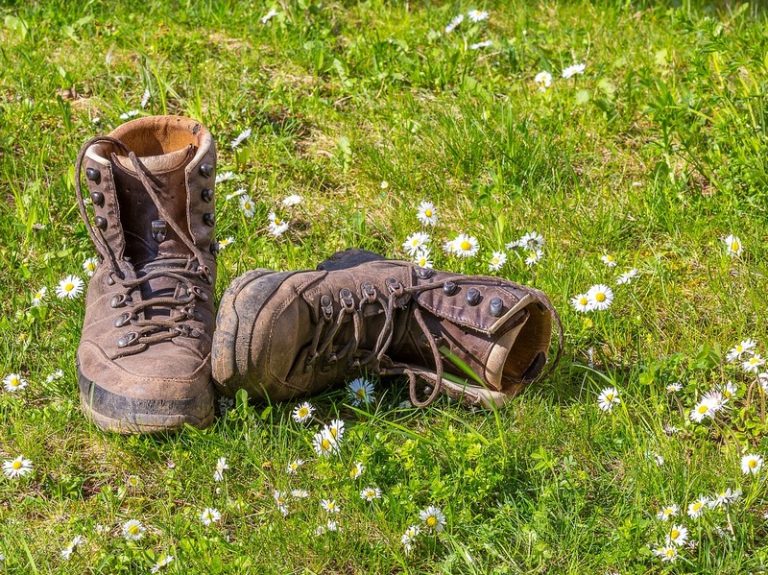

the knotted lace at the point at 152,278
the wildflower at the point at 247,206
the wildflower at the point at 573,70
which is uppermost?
the wildflower at the point at 573,70

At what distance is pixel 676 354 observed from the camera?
312 cm

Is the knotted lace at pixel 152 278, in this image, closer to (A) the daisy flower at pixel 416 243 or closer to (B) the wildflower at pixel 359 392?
(B) the wildflower at pixel 359 392

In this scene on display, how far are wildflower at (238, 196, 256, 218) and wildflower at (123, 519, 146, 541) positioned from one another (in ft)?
4.94

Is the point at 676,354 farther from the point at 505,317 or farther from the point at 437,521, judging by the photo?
the point at 437,521

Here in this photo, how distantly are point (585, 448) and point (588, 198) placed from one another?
1345 mm

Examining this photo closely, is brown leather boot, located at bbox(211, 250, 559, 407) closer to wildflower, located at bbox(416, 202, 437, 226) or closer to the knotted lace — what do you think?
the knotted lace

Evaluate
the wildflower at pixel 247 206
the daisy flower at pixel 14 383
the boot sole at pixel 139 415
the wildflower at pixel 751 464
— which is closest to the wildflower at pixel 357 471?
the boot sole at pixel 139 415

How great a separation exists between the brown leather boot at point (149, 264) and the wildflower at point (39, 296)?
0.29 m

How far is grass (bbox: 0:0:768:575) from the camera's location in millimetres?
2607

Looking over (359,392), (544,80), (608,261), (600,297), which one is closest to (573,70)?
(544,80)

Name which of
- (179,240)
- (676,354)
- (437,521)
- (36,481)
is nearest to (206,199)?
(179,240)

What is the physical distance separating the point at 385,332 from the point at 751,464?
3.37 ft

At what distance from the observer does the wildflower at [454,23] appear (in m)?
4.74

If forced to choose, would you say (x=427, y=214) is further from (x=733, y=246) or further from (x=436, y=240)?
(x=733, y=246)
